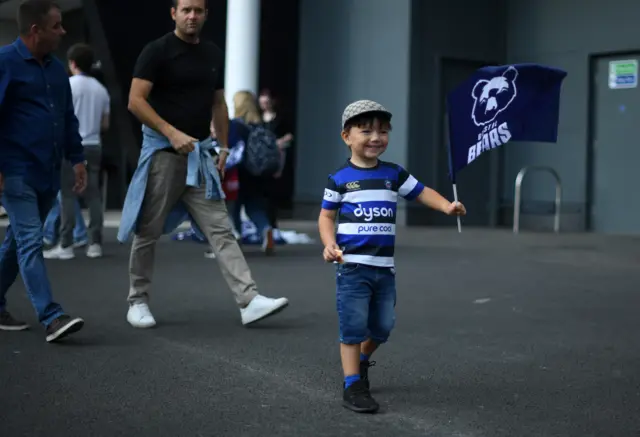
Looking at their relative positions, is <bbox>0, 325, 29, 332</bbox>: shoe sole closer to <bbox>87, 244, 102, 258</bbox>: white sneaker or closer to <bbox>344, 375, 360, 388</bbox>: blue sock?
<bbox>344, 375, 360, 388</bbox>: blue sock

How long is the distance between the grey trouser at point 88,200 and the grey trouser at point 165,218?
3853 mm

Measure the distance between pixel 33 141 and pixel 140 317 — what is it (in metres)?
1.27

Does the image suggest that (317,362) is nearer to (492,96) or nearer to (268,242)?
(492,96)

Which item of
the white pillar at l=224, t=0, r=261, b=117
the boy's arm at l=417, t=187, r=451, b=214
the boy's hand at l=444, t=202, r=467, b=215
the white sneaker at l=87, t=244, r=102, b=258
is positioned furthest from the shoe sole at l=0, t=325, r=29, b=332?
the white pillar at l=224, t=0, r=261, b=117

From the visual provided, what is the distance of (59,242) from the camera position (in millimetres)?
10469

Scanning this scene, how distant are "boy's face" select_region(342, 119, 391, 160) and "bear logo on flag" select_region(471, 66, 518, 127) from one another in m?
0.88

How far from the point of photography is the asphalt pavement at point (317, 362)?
3998 millimetres

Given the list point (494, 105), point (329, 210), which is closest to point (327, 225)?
point (329, 210)

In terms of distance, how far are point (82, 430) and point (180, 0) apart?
311cm

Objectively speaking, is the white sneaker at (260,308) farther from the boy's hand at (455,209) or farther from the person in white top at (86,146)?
the person in white top at (86,146)

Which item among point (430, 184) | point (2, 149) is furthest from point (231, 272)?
point (430, 184)

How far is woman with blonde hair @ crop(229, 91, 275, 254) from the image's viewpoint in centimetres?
1068

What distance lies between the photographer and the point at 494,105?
16.7 ft

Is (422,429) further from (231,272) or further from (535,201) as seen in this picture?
(535,201)
